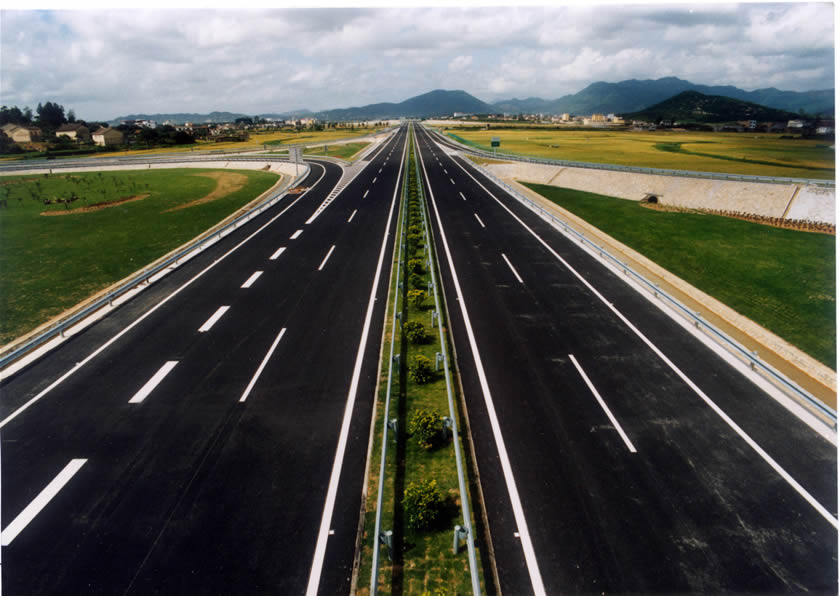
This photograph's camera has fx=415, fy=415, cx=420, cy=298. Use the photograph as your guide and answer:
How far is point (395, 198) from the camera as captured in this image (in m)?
46.2

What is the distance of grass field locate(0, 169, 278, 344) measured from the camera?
21730 mm

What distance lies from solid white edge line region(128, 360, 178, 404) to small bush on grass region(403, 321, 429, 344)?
28.7 feet

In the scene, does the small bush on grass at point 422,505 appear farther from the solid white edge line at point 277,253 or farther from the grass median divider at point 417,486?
the solid white edge line at point 277,253

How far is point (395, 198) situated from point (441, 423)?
1479 inches

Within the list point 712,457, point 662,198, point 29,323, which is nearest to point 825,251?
point 662,198

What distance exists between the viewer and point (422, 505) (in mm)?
9117

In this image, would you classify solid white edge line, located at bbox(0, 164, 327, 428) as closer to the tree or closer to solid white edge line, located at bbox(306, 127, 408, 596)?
solid white edge line, located at bbox(306, 127, 408, 596)

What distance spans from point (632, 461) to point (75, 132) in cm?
19168

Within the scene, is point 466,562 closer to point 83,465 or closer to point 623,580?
point 623,580

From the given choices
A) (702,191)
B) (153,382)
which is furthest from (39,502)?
(702,191)

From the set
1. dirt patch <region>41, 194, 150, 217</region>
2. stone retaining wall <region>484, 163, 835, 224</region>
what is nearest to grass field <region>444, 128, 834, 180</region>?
stone retaining wall <region>484, 163, 835, 224</region>

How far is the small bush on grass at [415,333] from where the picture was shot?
1644cm

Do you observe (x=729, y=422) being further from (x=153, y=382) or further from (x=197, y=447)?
(x=153, y=382)

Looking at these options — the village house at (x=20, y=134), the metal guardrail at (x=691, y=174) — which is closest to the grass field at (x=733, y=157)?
the metal guardrail at (x=691, y=174)
